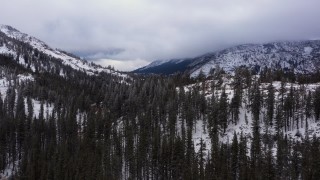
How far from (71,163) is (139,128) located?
45.3 meters

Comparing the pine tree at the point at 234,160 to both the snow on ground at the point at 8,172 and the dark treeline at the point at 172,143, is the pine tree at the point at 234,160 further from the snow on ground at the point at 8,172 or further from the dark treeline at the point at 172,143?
the snow on ground at the point at 8,172

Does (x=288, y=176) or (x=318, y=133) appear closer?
(x=288, y=176)

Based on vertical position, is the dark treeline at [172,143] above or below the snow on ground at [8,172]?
above

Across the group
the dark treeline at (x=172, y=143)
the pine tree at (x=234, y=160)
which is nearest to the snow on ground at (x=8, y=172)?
the dark treeline at (x=172, y=143)

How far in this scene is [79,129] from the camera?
608ft

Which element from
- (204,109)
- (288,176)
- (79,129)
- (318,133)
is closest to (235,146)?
(288,176)

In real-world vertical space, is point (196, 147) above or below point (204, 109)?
below

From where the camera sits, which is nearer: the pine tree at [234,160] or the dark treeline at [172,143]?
Result: the pine tree at [234,160]

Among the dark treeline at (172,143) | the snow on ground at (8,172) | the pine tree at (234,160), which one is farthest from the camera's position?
the snow on ground at (8,172)

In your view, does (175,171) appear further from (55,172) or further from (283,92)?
(283,92)

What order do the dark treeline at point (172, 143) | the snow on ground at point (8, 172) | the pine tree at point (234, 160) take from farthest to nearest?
the snow on ground at point (8, 172), the dark treeline at point (172, 143), the pine tree at point (234, 160)

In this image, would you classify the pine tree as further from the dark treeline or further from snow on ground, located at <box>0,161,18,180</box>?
snow on ground, located at <box>0,161,18,180</box>

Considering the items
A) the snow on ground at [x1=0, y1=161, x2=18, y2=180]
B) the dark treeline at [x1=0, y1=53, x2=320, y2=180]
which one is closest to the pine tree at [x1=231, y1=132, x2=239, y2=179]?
the dark treeline at [x1=0, y1=53, x2=320, y2=180]

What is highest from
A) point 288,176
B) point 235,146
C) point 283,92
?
point 283,92
